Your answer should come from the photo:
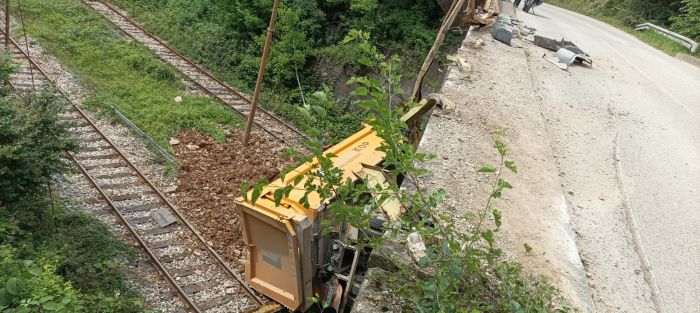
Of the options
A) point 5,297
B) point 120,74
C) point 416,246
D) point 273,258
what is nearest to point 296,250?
point 273,258

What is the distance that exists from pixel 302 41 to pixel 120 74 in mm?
6225

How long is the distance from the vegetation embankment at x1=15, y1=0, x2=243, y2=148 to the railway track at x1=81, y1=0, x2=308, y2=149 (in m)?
0.49

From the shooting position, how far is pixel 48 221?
7957 mm

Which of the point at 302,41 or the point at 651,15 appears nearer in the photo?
the point at 302,41

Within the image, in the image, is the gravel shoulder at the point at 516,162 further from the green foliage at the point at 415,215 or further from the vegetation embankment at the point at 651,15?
the vegetation embankment at the point at 651,15

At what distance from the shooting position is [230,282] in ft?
28.0

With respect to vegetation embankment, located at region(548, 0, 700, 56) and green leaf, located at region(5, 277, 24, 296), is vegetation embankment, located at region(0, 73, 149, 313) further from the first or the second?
vegetation embankment, located at region(548, 0, 700, 56)

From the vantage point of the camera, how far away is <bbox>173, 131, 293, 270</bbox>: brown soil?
9723mm

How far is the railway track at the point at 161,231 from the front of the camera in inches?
322

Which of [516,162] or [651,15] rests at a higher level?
[651,15]

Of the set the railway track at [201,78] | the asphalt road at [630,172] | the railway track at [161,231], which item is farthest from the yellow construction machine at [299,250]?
the railway track at [201,78]

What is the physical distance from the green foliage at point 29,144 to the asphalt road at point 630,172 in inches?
314

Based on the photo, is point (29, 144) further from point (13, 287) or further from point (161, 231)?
point (13, 287)

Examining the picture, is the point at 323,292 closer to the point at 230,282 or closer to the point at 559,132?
the point at 230,282
